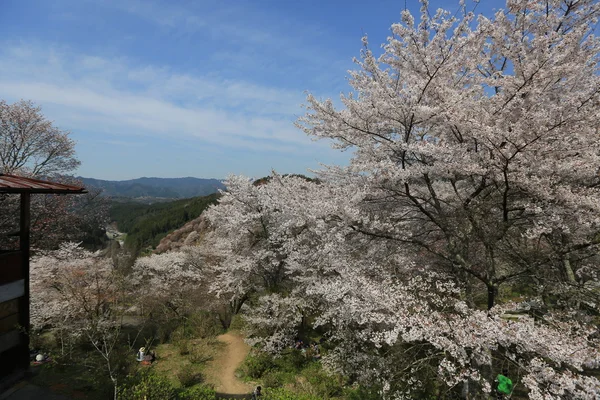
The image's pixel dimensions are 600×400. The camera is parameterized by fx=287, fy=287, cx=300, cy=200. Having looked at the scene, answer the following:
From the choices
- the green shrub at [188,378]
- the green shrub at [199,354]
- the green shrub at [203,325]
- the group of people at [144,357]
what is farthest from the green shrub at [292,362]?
the group of people at [144,357]

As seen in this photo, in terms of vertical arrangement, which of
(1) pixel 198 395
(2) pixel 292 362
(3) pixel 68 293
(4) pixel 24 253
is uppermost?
(4) pixel 24 253

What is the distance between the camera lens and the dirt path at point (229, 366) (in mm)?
10312

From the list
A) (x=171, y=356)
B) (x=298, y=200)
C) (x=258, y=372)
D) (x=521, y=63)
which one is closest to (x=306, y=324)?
(x=258, y=372)

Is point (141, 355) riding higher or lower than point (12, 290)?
lower

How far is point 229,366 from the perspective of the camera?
464 inches

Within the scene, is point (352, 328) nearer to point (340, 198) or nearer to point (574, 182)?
point (340, 198)

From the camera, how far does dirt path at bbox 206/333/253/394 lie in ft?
33.8

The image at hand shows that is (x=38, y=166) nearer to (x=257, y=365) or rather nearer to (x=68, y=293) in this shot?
(x=68, y=293)

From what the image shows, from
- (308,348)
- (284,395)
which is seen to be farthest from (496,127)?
(308,348)

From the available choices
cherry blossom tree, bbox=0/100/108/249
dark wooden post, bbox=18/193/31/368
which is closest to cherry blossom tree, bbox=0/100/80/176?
cherry blossom tree, bbox=0/100/108/249

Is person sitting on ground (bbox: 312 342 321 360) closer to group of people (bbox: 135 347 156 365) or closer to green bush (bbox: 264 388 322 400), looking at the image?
green bush (bbox: 264 388 322 400)

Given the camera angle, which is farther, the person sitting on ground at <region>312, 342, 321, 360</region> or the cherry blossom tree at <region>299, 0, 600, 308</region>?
the person sitting on ground at <region>312, 342, 321, 360</region>

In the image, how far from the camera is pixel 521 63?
5484 mm

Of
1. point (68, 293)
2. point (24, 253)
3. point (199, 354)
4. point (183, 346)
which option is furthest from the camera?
point (68, 293)
